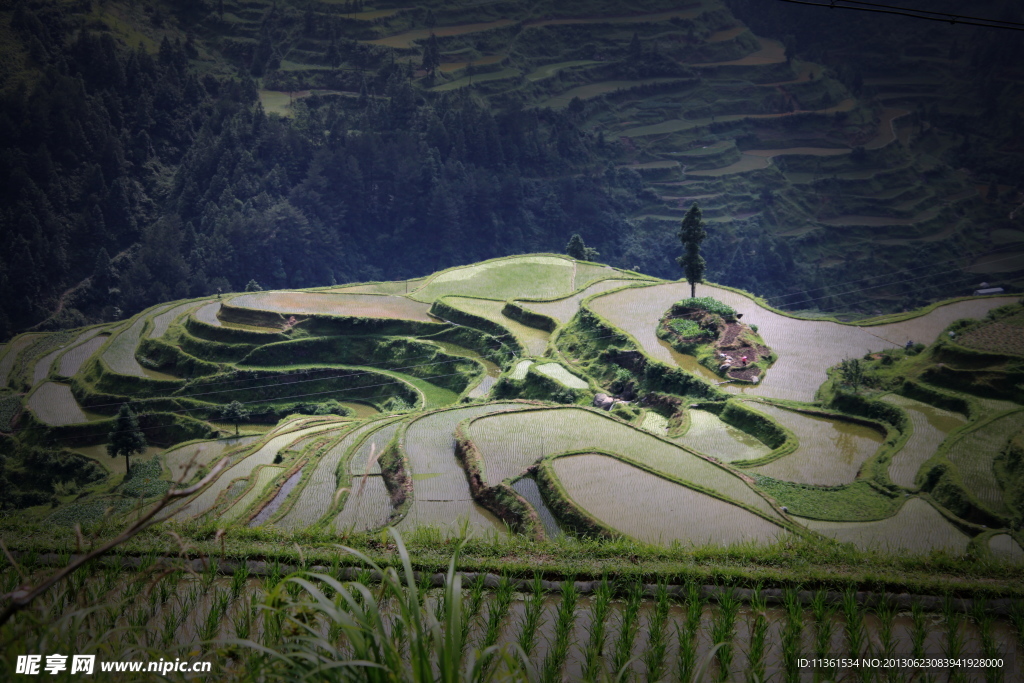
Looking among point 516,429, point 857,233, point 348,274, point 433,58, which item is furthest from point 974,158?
point 516,429

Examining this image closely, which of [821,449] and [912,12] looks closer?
[912,12]

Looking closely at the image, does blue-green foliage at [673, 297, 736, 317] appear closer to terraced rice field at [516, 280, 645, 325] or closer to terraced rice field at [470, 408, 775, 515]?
terraced rice field at [516, 280, 645, 325]

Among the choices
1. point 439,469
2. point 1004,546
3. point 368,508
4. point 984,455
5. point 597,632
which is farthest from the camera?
point 984,455

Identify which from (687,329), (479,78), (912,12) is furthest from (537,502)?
(479,78)

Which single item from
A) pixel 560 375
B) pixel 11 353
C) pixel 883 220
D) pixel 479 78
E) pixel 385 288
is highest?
pixel 479 78

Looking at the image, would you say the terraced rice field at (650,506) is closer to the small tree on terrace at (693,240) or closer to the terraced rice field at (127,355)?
the small tree on terrace at (693,240)

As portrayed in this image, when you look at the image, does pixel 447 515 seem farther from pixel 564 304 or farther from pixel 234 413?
pixel 564 304

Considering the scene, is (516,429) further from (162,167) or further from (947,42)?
(947,42)
